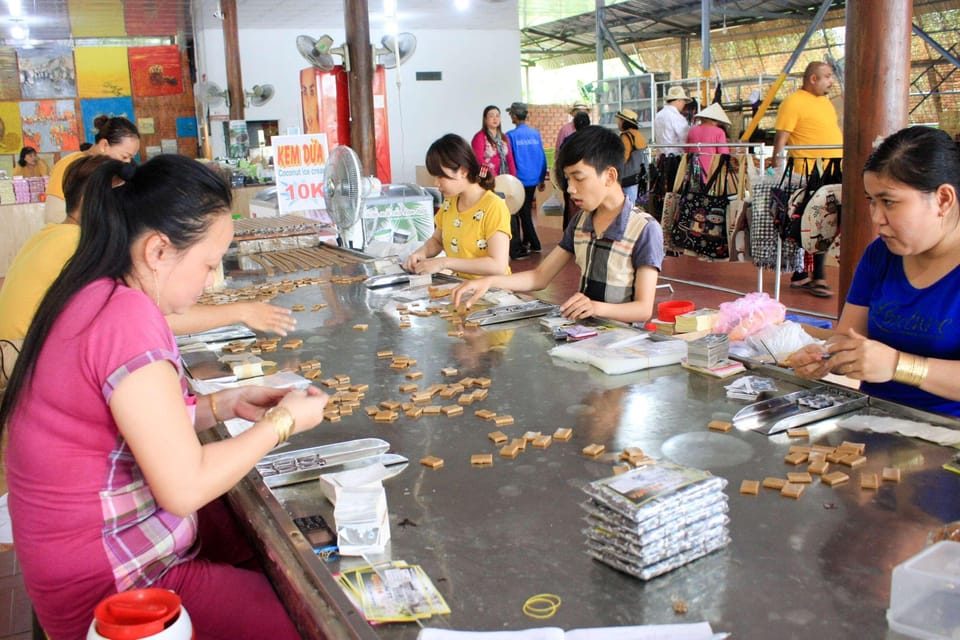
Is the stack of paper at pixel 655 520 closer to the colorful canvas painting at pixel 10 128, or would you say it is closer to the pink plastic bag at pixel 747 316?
the pink plastic bag at pixel 747 316

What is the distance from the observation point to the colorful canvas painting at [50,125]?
17234 mm

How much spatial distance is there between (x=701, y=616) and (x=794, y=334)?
2.05 meters

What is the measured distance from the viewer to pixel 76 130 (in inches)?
694

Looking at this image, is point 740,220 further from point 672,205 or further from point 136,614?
point 136,614

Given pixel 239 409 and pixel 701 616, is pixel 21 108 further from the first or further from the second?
pixel 701 616

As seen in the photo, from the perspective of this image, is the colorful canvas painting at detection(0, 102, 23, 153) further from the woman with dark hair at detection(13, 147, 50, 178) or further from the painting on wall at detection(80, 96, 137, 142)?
the woman with dark hair at detection(13, 147, 50, 178)

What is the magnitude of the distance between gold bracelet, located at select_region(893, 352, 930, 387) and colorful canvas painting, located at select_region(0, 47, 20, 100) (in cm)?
1882

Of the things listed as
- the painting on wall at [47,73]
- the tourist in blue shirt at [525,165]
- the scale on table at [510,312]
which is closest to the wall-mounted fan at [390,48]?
the tourist in blue shirt at [525,165]

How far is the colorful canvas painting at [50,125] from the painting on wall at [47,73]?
18 centimetres

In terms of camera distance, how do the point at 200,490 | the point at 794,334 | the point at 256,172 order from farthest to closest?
1. the point at 256,172
2. the point at 794,334
3. the point at 200,490

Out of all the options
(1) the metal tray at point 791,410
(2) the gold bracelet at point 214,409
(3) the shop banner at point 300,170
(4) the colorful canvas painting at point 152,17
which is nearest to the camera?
(1) the metal tray at point 791,410

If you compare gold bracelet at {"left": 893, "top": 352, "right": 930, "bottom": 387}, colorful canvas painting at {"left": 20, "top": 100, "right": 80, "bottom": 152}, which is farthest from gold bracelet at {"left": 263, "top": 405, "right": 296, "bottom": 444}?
colorful canvas painting at {"left": 20, "top": 100, "right": 80, "bottom": 152}

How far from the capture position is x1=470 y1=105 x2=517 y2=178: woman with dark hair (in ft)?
34.3

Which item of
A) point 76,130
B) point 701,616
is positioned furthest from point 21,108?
point 701,616
